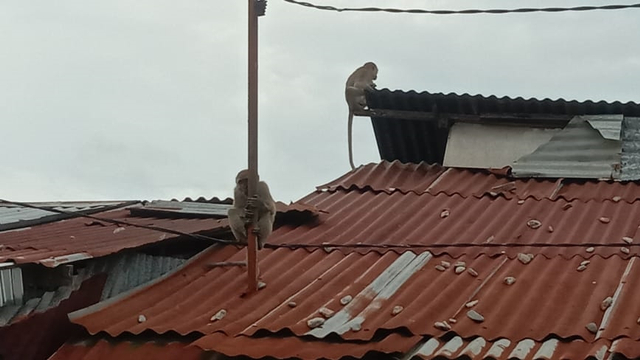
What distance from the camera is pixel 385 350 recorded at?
14.3 feet

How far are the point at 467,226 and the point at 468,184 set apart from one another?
52.1 inches

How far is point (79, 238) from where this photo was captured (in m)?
6.29

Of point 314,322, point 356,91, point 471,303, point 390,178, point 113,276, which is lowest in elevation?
point 314,322

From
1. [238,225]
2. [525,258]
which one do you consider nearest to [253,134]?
[238,225]


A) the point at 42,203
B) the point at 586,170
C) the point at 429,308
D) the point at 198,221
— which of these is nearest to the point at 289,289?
the point at 429,308

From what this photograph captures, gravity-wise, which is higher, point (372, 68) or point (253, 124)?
point (372, 68)

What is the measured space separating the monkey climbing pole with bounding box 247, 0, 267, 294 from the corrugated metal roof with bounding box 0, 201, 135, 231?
8.32 feet

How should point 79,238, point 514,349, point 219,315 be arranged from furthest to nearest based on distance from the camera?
point 79,238 < point 219,315 < point 514,349

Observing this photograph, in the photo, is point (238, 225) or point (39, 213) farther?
point (39, 213)

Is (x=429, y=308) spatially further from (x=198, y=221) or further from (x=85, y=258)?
(x=198, y=221)

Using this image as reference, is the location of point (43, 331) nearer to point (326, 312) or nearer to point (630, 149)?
point (326, 312)

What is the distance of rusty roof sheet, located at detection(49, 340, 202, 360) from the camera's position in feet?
15.6

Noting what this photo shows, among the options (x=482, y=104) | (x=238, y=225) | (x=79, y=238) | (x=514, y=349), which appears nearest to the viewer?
(x=514, y=349)

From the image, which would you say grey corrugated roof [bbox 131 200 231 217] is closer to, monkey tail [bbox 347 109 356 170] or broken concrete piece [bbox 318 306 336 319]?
monkey tail [bbox 347 109 356 170]
